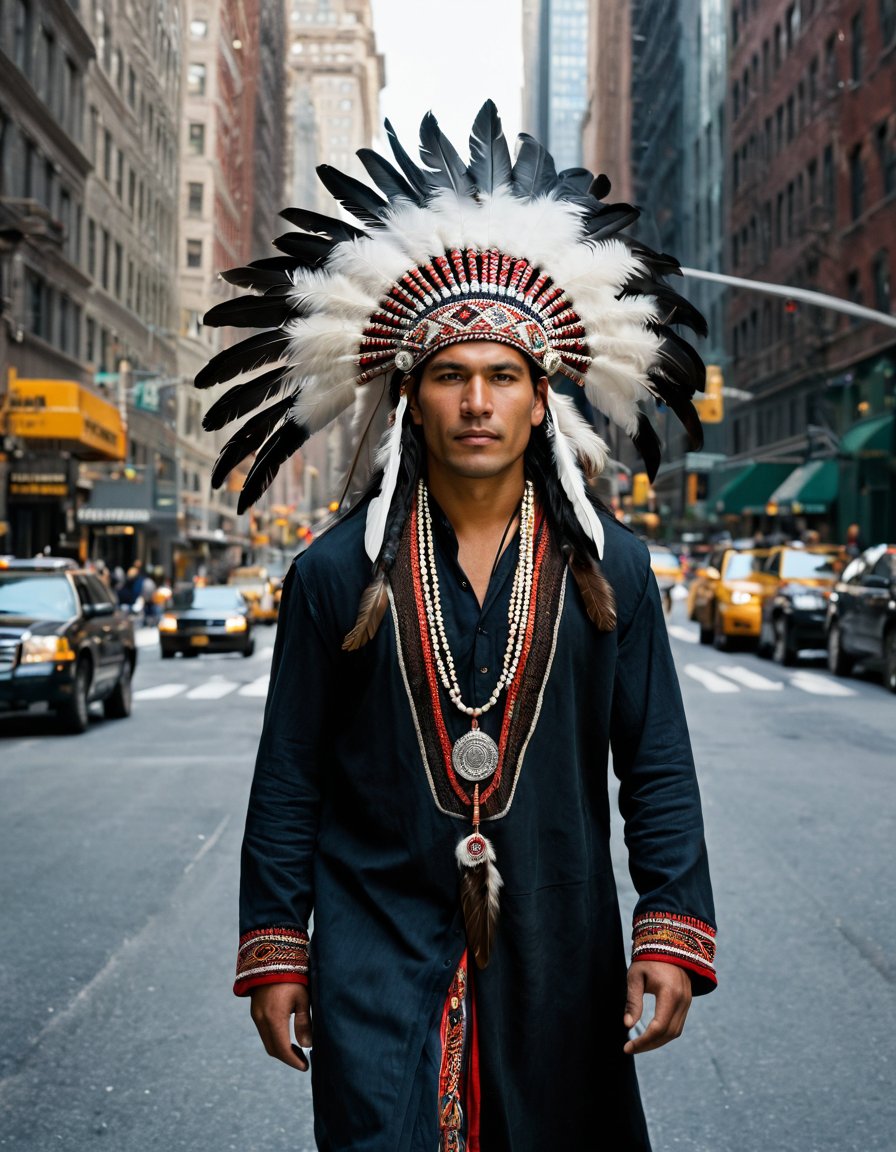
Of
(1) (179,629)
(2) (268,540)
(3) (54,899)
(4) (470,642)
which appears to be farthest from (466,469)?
(2) (268,540)

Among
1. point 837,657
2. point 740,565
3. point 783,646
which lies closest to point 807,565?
point 783,646

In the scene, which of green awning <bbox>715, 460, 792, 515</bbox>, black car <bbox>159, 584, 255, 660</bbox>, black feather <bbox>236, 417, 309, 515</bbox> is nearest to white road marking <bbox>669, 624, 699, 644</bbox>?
black car <bbox>159, 584, 255, 660</bbox>

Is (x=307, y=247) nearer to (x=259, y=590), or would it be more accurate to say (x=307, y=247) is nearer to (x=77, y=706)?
(x=77, y=706)

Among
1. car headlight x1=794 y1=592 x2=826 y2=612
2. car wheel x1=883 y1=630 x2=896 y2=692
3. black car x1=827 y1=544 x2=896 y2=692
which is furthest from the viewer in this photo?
car headlight x1=794 y1=592 x2=826 y2=612

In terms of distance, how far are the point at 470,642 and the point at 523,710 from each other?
6.5 inches

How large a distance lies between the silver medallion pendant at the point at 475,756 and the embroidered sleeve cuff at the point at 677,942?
0.41 meters

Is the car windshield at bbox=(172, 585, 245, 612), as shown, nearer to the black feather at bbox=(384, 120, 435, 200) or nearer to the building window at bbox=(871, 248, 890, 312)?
the building window at bbox=(871, 248, 890, 312)

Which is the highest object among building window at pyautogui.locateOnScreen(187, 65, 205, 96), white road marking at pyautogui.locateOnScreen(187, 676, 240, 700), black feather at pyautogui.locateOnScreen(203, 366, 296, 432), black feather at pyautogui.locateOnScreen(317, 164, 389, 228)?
building window at pyautogui.locateOnScreen(187, 65, 205, 96)

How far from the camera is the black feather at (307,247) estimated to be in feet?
10.5

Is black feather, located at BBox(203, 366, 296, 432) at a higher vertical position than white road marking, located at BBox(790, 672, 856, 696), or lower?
higher

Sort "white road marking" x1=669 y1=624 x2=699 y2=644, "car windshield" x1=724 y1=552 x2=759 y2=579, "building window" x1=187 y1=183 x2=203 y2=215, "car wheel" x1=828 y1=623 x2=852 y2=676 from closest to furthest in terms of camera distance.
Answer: "car wheel" x1=828 y1=623 x2=852 y2=676
"car windshield" x1=724 y1=552 x2=759 y2=579
"white road marking" x1=669 y1=624 x2=699 y2=644
"building window" x1=187 y1=183 x2=203 y2=215

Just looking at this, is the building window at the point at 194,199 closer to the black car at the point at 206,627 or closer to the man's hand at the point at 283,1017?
the black car at the point at 206,627

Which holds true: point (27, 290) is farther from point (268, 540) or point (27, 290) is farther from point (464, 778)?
point (268, 540)

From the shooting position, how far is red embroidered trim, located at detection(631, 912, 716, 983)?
9.02 ft
